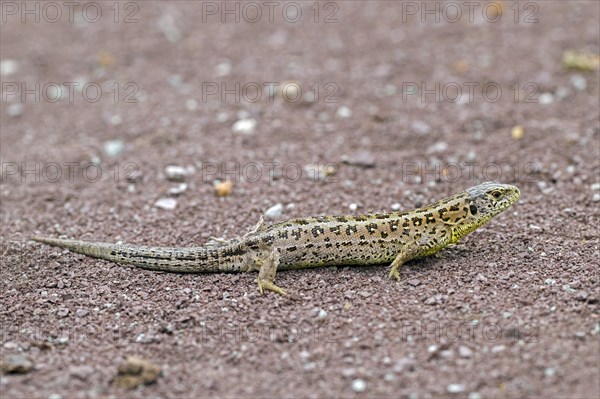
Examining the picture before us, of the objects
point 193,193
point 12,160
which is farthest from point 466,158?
point 12,160

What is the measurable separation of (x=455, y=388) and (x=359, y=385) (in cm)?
73

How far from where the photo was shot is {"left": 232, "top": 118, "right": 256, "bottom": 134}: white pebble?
10.9 meters

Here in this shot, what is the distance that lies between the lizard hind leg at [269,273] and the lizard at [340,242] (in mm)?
11

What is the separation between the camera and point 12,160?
10695 millimetres

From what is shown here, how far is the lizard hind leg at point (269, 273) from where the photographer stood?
23.4 ft

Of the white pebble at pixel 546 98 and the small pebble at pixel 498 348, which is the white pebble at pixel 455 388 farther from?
the white pebble at pixel 546 98

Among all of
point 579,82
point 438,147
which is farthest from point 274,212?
point 579,82

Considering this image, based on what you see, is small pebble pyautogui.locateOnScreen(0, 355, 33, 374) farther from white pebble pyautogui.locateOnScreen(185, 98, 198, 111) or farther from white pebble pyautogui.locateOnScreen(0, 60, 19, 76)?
white pebble pyautogui.locateOnScreen(0, 60, 19, 76)

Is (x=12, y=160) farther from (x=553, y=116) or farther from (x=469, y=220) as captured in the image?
(x=553, y=116)

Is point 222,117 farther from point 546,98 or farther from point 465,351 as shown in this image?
point 465,351

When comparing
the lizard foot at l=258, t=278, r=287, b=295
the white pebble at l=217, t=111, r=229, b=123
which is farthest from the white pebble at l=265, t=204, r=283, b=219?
the white pebble at l=217, t=111, r=229, b=123

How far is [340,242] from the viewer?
7422 millimetres

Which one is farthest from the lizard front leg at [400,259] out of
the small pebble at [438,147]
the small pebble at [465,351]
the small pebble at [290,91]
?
the small pebble at [290,91]

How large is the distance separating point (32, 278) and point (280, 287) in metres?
2.51
